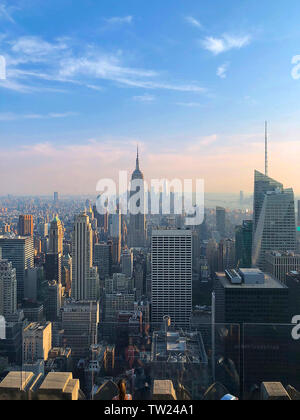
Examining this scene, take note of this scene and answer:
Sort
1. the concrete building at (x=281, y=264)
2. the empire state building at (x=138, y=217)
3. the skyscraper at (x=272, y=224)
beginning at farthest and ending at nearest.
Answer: the skyscraper at (x=272, y=224) → the concrete building at (x=281, y=264) → the empire state building at (x=138, y=217)

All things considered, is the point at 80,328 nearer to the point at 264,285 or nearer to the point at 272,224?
the point at 264,285

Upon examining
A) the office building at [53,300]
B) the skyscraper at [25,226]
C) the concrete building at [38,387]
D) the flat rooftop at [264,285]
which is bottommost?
the office building at [53,300]

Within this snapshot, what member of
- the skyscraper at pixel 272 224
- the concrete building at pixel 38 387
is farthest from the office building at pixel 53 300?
the concrete building at pixel 38 387

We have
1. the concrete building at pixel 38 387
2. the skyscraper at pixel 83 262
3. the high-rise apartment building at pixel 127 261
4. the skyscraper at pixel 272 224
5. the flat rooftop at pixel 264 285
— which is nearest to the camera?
the concrete building at pixel 38 387

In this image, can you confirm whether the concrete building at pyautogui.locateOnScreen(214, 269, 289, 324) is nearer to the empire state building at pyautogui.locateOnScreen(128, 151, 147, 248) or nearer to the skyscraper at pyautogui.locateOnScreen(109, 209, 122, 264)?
the empire state building at pyautogui.locateOnScreen(128, 151, 147, 248)

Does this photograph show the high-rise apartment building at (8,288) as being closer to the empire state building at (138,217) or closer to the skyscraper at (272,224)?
the empire state building at (138,217)

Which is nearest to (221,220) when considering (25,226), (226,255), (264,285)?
(264,285)

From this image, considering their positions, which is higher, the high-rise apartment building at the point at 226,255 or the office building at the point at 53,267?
the high-rise apartment building at the point at 226,255

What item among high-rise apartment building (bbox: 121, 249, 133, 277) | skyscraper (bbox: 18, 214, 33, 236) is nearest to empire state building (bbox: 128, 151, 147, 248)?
high-rise apartment building (bbox: 121, 249, 133, 277)
